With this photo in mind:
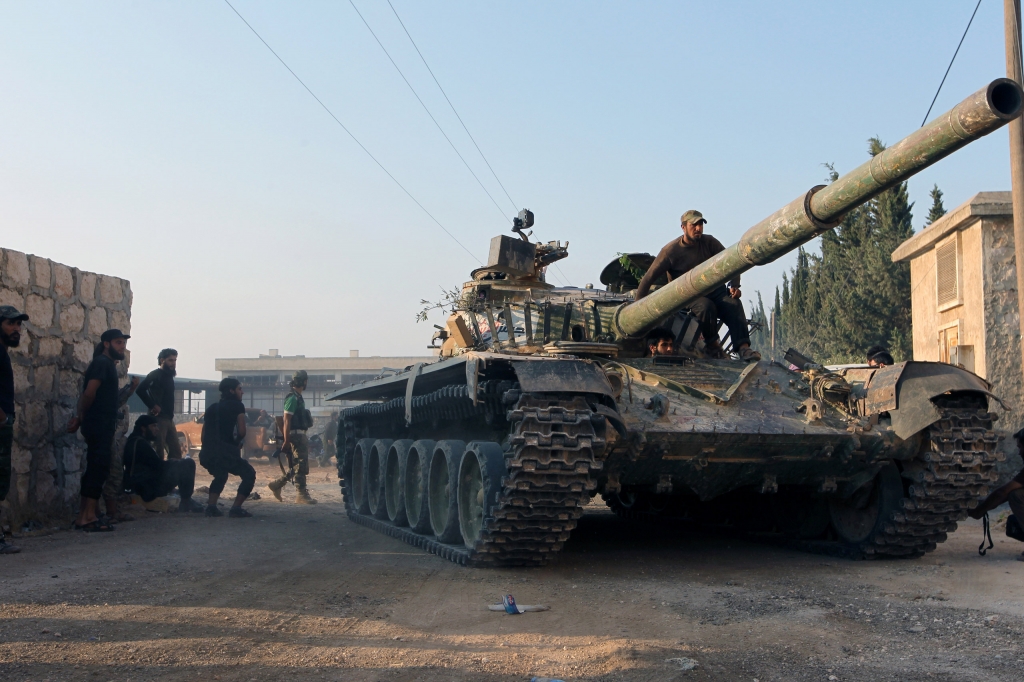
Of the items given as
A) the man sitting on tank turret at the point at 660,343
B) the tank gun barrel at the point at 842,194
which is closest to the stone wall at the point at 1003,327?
the man sitting on tank turret at the point at 660,343

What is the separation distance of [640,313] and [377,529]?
426cm

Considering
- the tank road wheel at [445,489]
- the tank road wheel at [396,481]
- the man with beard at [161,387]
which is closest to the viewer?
the tank road wheel at [445,489]

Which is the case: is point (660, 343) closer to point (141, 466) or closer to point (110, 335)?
point (110, 335)

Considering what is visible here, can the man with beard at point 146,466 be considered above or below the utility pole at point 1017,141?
below

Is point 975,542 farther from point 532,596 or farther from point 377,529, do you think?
point 377,529

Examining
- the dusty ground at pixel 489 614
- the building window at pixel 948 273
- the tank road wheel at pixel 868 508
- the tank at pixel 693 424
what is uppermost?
the building window at pixel 948 273

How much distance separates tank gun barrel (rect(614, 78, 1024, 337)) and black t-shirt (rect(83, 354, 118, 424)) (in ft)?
16.2

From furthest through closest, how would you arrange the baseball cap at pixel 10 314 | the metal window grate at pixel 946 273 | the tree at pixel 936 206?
the tree at pixel 936 206
the metal window grate at pixel 946 273
the baseball cap at pixel 10 314

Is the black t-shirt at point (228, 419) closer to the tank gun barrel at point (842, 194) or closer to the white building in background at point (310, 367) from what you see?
the tank gun barrel at point (842, 194)

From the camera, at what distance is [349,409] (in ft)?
43.3

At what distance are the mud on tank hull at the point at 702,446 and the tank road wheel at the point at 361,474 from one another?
3.15 m

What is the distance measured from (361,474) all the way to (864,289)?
67.2 feet

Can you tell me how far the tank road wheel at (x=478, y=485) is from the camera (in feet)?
24.2

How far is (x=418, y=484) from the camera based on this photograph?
382 inches
